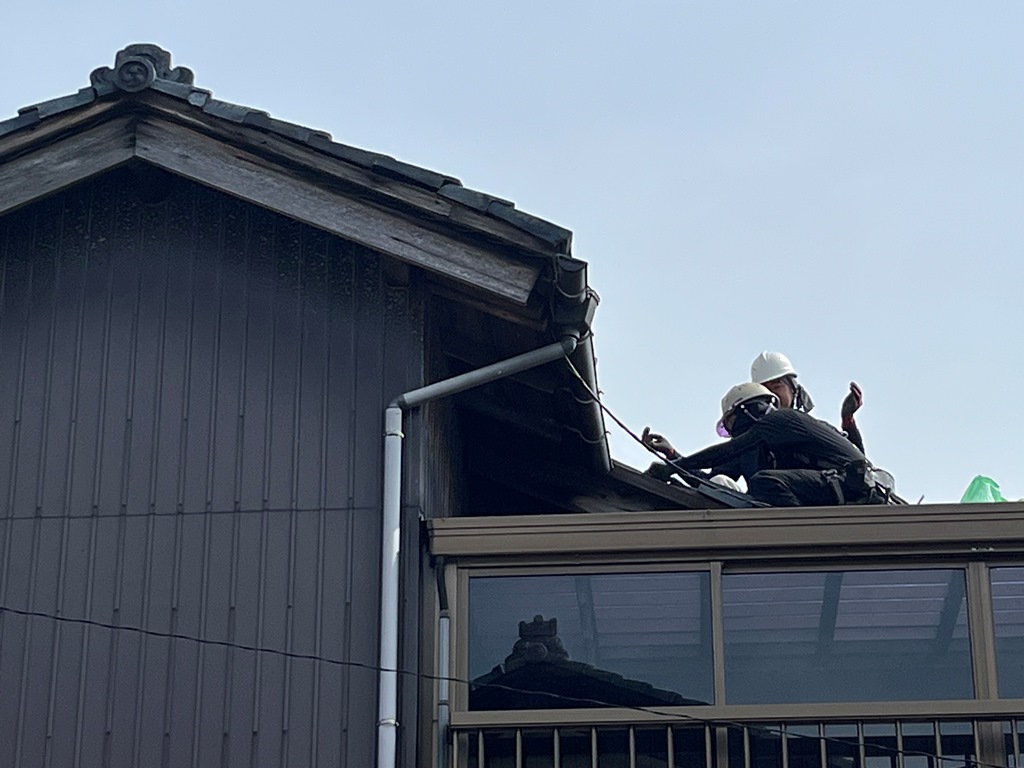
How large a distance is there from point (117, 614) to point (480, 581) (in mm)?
1735

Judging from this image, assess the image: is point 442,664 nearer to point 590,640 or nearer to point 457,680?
point 457,680

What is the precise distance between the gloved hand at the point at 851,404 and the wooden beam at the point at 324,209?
244 cm

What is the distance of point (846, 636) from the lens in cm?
929

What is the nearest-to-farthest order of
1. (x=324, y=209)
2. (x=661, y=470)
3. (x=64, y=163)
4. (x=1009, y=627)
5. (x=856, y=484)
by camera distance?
(x=1009, y=627) → (x=324, y=209) → (x=64, y=163) → (x=856, y=484) → (x=661, y=470)

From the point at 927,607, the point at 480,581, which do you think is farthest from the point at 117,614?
the point at 927,607

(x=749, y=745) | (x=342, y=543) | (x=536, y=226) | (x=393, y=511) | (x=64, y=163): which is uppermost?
(x=64, y=163)

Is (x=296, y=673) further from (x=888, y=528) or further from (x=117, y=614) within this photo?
(x=888, y=528)

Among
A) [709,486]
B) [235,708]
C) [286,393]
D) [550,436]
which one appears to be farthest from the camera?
[550,436]

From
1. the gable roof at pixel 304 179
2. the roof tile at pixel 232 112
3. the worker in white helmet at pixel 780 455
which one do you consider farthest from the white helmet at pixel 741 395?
the roof tile at pixel 232 112

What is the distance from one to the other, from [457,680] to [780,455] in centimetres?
249

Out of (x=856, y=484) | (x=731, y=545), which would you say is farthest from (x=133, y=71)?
(x=856, y=484)

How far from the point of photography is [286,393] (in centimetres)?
950

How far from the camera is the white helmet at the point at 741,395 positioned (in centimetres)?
1123

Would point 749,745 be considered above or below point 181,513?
below
